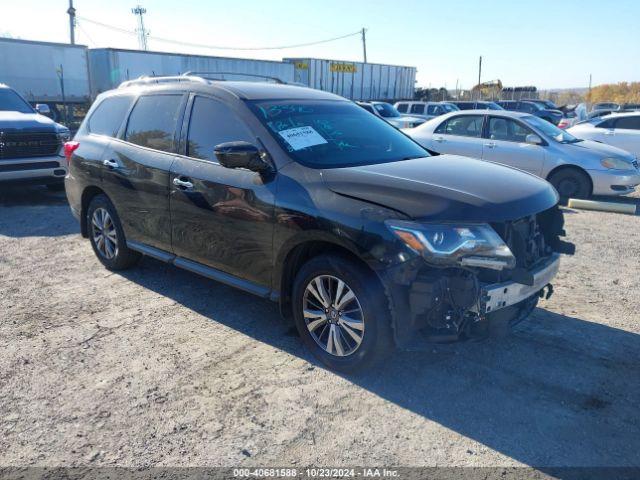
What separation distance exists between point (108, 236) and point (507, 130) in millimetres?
7409

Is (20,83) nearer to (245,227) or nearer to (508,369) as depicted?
(245,227)

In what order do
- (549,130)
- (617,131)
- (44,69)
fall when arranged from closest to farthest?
(549,130), (617,131), (44,69)

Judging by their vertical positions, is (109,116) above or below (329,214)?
above

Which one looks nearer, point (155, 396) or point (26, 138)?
point (155, 396)

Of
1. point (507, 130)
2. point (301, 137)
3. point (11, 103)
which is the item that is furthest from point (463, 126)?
point (11, 103)

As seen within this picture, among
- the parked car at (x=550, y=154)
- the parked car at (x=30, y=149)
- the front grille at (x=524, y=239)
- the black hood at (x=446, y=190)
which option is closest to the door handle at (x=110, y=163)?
the black hood at (x=446, y=190)

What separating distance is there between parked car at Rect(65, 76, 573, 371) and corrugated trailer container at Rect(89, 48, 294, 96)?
18055mm

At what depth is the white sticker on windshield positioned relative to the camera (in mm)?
3967

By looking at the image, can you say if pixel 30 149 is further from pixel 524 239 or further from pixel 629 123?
pixel 629 123

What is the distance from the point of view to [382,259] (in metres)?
3.22

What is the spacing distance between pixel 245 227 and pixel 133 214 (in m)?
1.63

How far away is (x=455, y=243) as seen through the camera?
124 inches

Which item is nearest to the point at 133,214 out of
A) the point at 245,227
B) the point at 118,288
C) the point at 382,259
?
the point at 118,288

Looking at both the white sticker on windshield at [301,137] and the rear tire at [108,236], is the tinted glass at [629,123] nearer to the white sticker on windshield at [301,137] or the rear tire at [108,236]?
the white sticker on windshield at [301,137]
